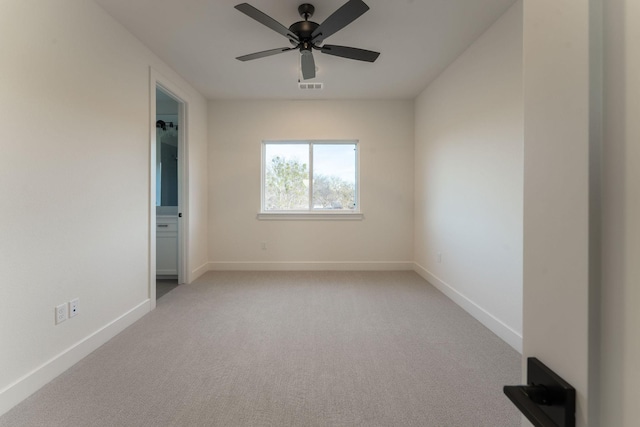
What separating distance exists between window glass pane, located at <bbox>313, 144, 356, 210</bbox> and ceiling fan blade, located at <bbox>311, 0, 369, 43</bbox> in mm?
2248

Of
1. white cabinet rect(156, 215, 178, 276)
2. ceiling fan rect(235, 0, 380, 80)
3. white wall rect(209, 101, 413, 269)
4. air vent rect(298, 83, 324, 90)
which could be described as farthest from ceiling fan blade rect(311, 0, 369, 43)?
white cabinet rect(156, 215, 178, 276)

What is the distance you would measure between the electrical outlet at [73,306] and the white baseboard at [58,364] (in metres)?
0.22

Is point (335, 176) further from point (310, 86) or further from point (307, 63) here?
point (307, 63)

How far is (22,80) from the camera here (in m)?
1.67

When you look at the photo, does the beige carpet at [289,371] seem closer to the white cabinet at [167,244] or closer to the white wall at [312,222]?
the white cabinet at [167,244]

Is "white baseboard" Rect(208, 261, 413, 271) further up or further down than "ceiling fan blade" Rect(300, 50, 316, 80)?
further down

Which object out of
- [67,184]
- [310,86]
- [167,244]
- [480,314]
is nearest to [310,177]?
[310,86]

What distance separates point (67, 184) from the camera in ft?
6.42

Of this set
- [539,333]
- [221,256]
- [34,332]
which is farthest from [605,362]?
[221,256]

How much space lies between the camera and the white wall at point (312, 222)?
4395 millimetres

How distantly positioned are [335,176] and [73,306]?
3.40 metres

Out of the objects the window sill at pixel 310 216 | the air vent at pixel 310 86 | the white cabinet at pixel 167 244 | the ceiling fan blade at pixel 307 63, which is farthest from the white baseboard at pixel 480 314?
the white cabinet at pixel 167 244

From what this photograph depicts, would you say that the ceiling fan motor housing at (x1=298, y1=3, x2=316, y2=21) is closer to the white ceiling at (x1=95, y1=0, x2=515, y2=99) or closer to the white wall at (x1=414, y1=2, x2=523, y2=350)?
the white ceiling at (x1=95, y1=0, x2=515, y2=99)

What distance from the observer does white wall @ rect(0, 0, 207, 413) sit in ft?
5.33
